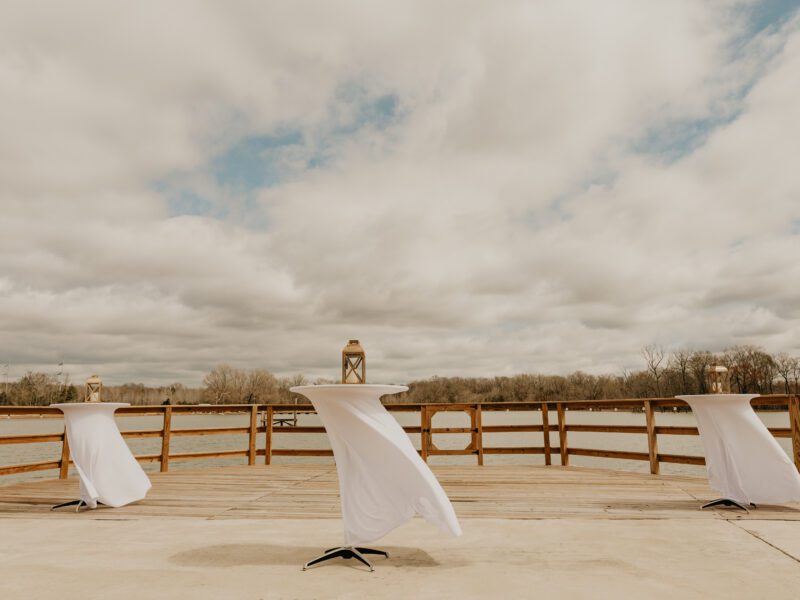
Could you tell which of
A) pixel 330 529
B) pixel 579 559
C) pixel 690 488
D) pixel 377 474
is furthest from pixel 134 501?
pixel 690 488

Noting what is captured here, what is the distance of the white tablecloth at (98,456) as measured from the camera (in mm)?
5500

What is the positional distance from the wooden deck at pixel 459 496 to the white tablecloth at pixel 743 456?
0.19m

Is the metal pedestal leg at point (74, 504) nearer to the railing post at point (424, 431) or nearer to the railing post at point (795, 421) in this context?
the railing post at point (424, 431)

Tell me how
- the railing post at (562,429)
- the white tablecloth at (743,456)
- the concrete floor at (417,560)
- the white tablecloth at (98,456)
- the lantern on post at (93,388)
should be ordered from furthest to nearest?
the railing post at (562,429) < the lantern on post at (93,388) < the white tablecloth at (98,456) < the white tablecloth at (743,456) < the concrete floor at (417,560)

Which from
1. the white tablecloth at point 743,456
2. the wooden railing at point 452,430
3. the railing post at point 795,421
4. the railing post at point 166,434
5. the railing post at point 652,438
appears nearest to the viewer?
the white tablecloth at point 743,456

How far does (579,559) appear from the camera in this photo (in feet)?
11.6

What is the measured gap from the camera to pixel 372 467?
134 inches

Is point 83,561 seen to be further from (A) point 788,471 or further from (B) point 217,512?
(A) point 788,471

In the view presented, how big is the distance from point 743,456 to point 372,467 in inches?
158

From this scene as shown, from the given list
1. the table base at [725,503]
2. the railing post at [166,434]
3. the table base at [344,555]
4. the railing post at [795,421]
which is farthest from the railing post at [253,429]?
the railing post at [795,421]

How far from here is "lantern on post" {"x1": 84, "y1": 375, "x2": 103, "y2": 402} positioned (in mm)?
6047

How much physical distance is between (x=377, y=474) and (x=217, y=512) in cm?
277

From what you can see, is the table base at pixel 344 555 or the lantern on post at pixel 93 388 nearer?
the table base at pixel 344 555

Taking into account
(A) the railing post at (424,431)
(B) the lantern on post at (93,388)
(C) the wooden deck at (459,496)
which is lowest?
(C) the wooden deck at (459,496)
